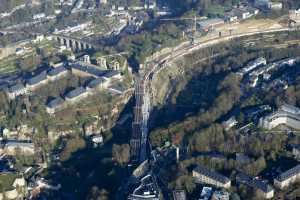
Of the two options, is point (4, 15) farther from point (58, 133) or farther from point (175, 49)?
point (58, 133)

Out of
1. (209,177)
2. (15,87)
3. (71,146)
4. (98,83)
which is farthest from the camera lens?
(15,87)

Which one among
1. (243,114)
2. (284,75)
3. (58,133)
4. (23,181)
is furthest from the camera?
(284,75)

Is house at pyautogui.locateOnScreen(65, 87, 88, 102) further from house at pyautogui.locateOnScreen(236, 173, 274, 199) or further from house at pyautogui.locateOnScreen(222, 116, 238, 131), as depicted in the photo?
house at pyautogui.locateOnScreen(236, 173, 274, 199)

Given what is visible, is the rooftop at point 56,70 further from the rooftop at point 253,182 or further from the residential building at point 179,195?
the rooftop at point 253,182

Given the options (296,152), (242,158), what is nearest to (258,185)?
(242,158)

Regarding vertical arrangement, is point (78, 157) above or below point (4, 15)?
below

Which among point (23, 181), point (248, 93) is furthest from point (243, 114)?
point (23, 181)

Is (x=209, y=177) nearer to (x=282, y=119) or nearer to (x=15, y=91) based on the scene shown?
(x=282, y=119)

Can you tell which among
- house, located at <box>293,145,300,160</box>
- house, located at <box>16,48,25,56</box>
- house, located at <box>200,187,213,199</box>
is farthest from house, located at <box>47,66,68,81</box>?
house, located at <box>293,145,300,160</box>
